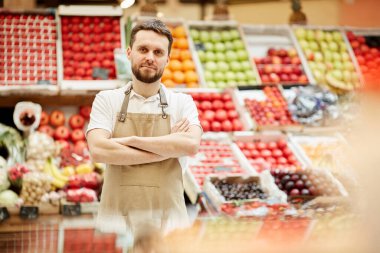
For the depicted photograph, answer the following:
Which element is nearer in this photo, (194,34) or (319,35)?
(194,34)

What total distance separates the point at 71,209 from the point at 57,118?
5.42 ft

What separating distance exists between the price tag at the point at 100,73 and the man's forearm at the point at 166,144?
3.69 metres

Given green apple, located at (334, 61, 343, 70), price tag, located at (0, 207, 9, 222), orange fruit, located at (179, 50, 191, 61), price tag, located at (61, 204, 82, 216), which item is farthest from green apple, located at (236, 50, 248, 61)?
price tag, located at (0, 207, 9, 222)

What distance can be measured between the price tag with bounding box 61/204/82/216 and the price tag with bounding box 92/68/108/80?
68.7 inches

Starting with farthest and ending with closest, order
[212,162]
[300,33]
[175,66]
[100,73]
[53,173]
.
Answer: [300,33] → [175,66] → [100,73] → [212,162] → [53,173]

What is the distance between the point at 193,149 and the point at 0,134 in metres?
3.43

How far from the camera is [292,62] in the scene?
670 centimetres

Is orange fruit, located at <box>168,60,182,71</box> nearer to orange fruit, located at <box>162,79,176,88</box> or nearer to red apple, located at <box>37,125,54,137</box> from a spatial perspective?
orange fruit, located at <box>162,79,176,88</box>

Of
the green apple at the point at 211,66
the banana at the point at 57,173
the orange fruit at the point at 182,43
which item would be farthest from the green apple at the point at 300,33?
the banana at the point at 57,173

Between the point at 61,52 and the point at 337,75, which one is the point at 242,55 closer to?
the point at 337,75

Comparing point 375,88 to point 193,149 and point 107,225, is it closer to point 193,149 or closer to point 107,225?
point 193,149

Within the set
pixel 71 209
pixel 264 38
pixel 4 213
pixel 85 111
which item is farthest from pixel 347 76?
pixel 4 213

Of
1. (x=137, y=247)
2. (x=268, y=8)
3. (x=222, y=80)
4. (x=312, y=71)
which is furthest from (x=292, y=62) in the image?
(x=137, y=247)

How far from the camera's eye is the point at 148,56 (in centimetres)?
215
